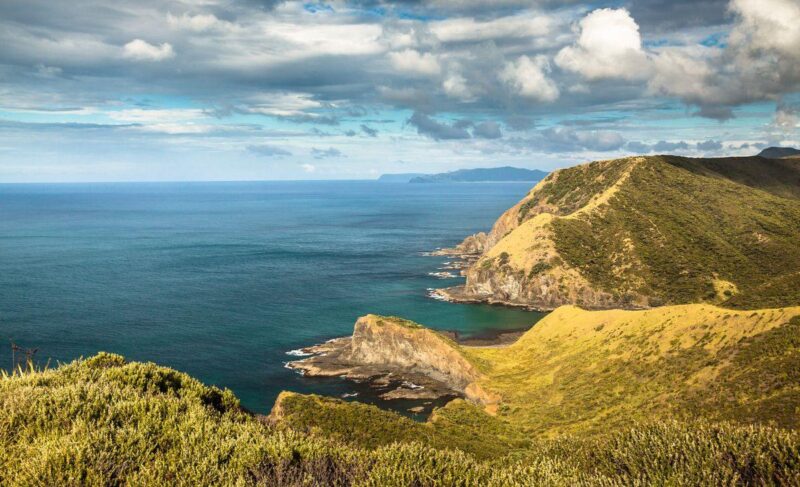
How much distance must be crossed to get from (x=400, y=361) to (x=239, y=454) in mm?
81164

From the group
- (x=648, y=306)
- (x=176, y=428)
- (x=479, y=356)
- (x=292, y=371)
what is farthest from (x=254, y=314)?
(x=176, y=428)

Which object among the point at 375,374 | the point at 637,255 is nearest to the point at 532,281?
the point at 637,255

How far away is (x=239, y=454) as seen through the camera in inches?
782

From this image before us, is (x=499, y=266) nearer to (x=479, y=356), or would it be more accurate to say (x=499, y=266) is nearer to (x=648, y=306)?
(x=648, y=306)

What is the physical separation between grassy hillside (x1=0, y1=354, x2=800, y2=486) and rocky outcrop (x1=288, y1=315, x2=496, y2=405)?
63.6m

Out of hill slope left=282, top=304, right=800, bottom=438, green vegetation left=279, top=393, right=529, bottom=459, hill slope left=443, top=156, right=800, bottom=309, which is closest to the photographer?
green vegetation left=279, top=393, right=529, bottom=459

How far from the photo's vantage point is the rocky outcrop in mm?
89500

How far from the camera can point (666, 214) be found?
6865 inches

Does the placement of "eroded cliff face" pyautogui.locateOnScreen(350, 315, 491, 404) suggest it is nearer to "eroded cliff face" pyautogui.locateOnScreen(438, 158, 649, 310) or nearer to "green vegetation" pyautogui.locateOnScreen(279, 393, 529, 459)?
"green vegetation" pyautogui.locateOnScreen(279, 393, 529, 459)

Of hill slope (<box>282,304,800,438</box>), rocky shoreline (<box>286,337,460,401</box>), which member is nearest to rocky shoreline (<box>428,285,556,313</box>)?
rocky shoreline (<box>286,337,460,401</box>)

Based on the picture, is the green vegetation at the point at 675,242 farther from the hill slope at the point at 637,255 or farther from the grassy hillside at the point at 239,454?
the grassy hillside at the point at 239,454

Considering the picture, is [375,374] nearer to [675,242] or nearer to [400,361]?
[400,361]

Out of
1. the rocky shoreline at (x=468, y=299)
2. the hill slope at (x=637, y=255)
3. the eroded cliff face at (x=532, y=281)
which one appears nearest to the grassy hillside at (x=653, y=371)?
the rocky shoreline at (x=468, y=299)

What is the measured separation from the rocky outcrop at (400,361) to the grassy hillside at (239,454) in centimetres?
6358
